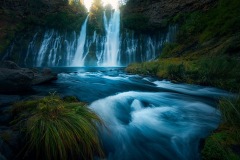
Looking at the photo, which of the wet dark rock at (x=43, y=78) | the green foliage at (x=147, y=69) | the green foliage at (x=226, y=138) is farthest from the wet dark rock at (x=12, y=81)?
the green foliage at (x=147, y=69)

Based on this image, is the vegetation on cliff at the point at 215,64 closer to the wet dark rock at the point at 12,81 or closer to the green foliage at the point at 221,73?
the green foliage at the point at 221,73

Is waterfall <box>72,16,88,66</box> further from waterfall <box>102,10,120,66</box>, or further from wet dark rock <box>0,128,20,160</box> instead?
wet dark rock <box>0,128,20,160</box>

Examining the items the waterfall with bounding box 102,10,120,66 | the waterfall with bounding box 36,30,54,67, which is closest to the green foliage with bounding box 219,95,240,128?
the waterfall with bounding box 102,10,120,66

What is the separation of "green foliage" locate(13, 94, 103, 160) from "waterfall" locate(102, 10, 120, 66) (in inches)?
1044

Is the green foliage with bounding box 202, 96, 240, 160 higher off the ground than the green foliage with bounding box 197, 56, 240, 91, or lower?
lower

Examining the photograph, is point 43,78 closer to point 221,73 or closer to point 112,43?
point 221,73

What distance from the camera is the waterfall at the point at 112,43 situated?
30125 mm

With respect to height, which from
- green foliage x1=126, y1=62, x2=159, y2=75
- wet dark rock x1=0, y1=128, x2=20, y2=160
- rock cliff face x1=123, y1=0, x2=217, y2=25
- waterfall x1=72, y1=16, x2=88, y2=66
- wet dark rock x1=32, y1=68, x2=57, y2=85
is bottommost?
wet dark rock x1=0, y1=128, x2=20, y2=160

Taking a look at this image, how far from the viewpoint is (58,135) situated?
2.83 m

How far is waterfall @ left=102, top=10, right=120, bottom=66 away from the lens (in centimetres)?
3012

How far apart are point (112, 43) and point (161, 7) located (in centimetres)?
1003

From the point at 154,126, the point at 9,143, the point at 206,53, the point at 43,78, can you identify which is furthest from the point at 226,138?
the point at 206,53

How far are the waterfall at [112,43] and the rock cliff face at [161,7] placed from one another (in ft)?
11.4

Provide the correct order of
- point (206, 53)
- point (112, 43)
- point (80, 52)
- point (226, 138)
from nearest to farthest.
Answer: point (226, 138)
point (206, 53)
point (112, 43)
point (80, 52)
